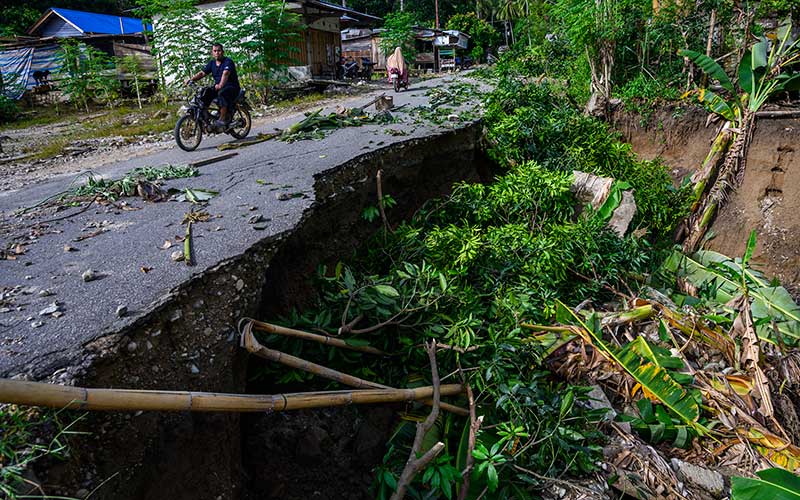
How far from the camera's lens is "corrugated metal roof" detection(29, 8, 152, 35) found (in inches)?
793

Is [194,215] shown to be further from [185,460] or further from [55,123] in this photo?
[55,123]

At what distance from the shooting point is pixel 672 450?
3189mm

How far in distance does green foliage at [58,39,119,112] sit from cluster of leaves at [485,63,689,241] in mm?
11431

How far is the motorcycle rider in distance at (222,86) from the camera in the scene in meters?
6.65

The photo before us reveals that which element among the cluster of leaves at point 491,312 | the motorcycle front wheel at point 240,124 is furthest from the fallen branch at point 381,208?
the motorcycle front wheel at point 240,124

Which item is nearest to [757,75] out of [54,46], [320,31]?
[320,31]

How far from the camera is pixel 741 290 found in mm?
4594

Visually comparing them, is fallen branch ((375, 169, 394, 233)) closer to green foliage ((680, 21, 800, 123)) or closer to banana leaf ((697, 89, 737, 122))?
green foliage ((680, 21, 800, 123))

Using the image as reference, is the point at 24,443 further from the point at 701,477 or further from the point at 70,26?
the point at 70,26

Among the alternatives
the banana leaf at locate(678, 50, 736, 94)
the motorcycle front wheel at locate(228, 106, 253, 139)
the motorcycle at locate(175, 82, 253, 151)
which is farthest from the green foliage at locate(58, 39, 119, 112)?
the banana leaf at locate(678, 50, 736, 94)

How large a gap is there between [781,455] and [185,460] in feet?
10.7

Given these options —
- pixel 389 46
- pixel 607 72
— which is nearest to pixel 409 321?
pixel 607 72

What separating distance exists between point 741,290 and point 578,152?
264cm

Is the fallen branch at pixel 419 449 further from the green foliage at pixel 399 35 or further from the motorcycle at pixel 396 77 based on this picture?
the green foliage at pixel 399 35
